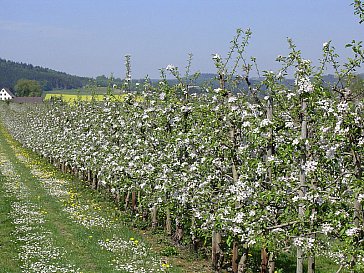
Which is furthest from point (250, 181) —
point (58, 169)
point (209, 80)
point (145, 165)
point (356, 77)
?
point (58, 169)

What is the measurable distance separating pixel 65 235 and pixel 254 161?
782 centimetres

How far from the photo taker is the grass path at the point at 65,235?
38.2 ft

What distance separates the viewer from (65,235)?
46.9ft

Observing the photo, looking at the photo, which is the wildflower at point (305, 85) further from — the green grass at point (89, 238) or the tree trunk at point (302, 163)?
the green grass at point (89, 238)

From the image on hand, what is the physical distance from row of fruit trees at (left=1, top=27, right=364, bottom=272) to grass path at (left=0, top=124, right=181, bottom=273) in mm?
1285

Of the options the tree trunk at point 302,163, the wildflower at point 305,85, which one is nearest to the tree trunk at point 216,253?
the tree trunk at point 302,163

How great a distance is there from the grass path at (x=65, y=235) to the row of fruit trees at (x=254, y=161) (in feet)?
4.22

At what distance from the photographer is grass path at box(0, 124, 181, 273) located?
458 inches

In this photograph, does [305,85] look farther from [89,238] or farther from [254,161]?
[89,238]

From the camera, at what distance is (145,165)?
14.7 metres

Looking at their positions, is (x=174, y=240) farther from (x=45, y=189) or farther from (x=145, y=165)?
(x=45, y=189)

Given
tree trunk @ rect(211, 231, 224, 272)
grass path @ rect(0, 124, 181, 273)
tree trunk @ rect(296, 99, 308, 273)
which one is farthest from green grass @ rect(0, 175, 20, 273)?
tree trunk @ rect(296, 99, 308, 273)

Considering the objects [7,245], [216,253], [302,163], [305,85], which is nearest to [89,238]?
[7,245]

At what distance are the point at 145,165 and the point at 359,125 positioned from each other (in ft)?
29.8
